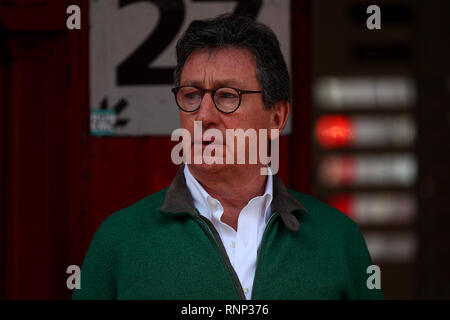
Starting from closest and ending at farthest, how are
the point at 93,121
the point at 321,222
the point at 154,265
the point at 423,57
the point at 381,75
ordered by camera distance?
1. the point at 154,265
2. the point at 321,222
3. the point at 93,121
4. the point at 381,75
5. the point at 423,57

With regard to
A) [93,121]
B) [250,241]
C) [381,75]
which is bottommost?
[250,241]

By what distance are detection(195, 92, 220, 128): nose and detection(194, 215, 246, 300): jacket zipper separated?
34 centimetres

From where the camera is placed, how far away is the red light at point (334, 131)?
10.3ft

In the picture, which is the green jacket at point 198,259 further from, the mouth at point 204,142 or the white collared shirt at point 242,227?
the mouth at point 204,142

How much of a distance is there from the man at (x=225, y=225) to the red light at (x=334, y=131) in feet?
4.21

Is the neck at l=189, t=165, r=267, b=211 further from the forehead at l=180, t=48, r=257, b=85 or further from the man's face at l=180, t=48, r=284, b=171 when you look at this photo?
the forehead at l=180, t=48, r=257, b=85

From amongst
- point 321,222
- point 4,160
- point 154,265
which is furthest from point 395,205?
point 4,160

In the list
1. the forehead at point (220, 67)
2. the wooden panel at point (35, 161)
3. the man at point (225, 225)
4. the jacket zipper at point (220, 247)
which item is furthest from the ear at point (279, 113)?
the wooden panel at point (35, 161)

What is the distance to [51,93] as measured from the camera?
9.82ft

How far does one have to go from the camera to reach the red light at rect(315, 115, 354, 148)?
124 inches

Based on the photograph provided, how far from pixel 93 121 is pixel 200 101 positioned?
135 cm

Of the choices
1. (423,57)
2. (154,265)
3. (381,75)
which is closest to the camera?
(154,265)

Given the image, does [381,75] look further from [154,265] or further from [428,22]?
[154,265]

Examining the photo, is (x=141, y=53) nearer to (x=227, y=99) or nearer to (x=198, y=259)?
(x=227, y=99)
